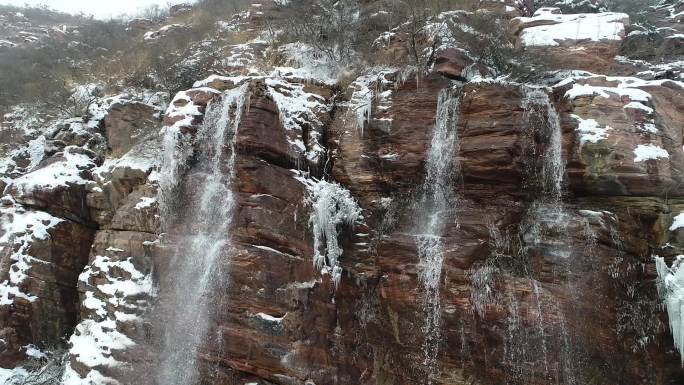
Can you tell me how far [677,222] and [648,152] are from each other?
51.9 inches

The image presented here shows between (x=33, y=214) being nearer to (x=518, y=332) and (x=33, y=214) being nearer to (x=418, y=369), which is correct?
(x=418, y=369)

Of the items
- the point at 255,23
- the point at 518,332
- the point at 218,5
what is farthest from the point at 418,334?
the point at 218,5

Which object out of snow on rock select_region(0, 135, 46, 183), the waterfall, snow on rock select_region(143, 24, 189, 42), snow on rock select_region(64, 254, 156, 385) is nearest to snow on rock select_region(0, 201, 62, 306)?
snow on rock select_region(64, 254, 156, 385)

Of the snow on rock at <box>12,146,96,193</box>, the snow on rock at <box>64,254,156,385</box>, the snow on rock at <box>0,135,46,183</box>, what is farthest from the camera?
the snow on rock at <box>0,135,46,183</box>

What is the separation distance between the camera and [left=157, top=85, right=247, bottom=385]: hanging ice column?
27.7ft

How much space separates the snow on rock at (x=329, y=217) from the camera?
29.9ft

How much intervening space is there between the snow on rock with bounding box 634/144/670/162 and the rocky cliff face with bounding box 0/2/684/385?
71 mm

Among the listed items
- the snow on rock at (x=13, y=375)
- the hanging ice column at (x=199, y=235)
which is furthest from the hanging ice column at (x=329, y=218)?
the snow on rock at (x=13, y=375)

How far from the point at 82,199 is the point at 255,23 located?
968 cm

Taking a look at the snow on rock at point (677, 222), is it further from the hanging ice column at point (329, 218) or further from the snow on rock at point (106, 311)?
the snow on rock at point (106, 311)

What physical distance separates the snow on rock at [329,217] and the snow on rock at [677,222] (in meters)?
5.51

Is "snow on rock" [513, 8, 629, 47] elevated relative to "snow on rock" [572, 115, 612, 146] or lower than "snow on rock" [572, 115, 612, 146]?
elevated

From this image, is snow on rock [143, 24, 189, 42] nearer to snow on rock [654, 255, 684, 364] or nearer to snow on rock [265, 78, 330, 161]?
snow on rock [265, 78, 330, 161]

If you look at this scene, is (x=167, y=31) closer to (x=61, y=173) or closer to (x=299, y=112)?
(x=61, y=173)
